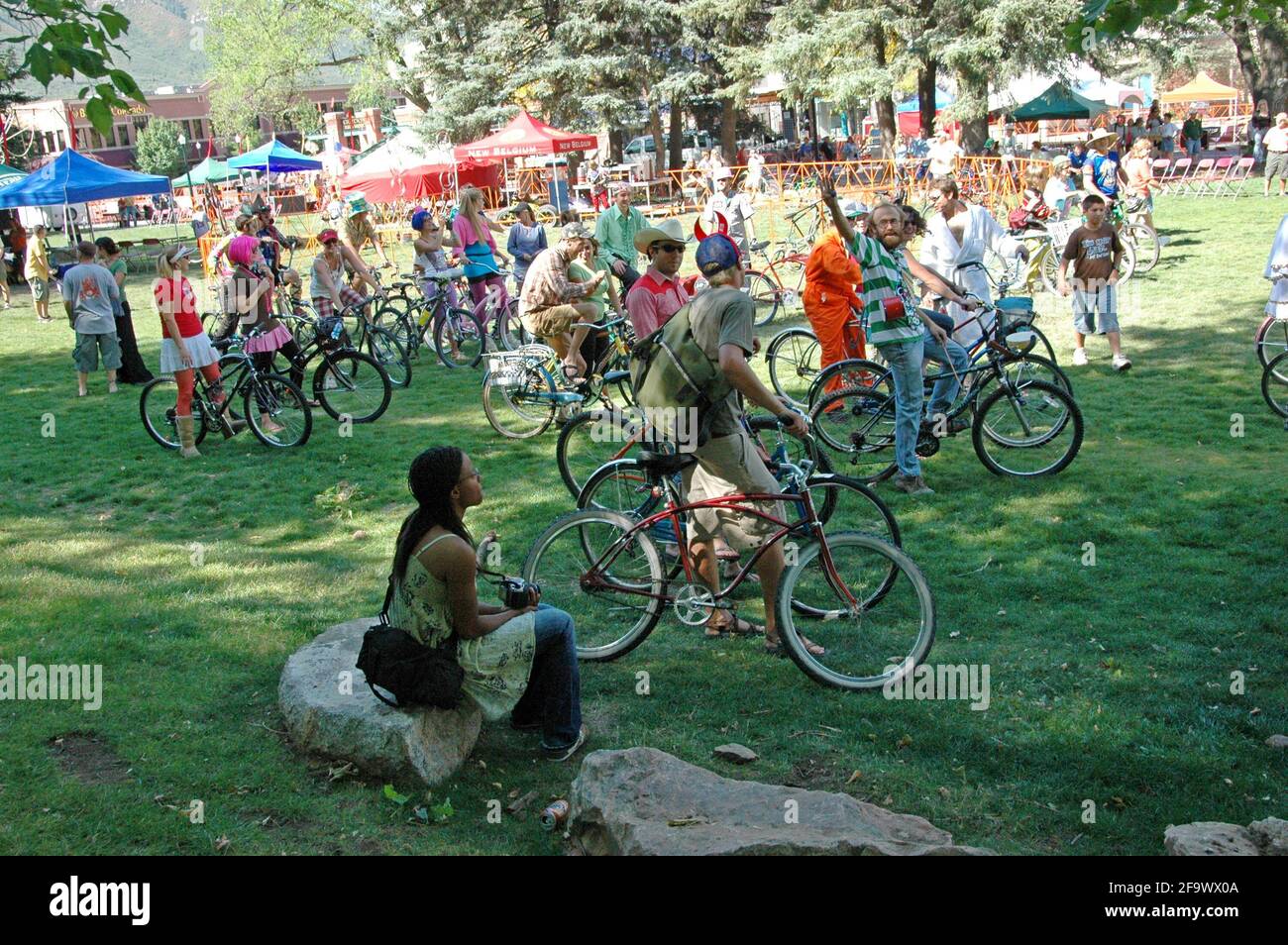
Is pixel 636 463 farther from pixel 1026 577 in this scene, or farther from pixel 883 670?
pixel 1026 577

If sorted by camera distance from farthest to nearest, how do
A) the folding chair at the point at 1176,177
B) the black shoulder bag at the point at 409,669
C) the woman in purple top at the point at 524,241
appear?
the folding chair at the point at 1176,177
the woman in purple top at the point at 524,241
the black shoulder bag at the point at 409,669

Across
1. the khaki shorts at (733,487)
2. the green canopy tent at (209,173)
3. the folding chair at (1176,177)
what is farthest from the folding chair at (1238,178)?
the green canopy tent at (209,173)

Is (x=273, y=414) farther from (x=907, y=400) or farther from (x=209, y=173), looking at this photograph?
(x=209, y=173)

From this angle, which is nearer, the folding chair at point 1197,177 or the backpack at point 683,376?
the backpack at point 683,376

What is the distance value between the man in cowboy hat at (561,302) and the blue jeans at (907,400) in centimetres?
308

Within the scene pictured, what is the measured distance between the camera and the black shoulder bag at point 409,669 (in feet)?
14.7

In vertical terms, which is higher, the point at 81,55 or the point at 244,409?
the point at 81,55

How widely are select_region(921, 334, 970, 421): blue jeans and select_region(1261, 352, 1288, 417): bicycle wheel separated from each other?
284 centimetres

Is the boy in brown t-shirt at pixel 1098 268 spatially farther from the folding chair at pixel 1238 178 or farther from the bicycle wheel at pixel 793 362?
the folding chair at pixel 1238 178

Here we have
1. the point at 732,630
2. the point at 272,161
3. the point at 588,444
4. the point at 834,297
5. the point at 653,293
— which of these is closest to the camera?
the point at 732,630

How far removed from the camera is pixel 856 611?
5.57 metres

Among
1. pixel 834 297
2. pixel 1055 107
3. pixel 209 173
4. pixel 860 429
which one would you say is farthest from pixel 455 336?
pixel 209 173

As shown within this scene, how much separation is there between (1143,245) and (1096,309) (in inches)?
345

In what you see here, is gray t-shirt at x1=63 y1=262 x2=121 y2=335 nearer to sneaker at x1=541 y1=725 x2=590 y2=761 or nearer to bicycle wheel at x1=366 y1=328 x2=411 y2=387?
bicycle wheel at x1=366 y1=328 x2=411 y2=387
